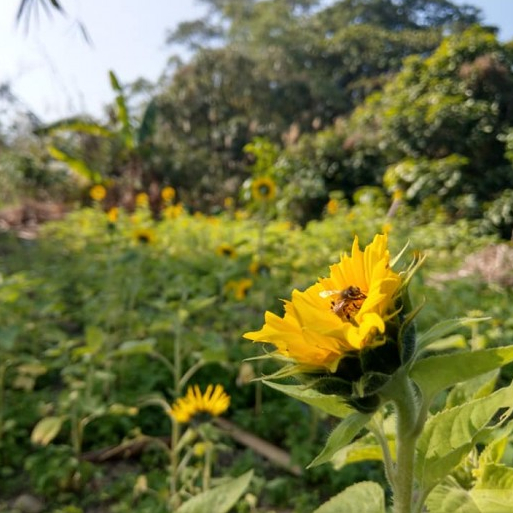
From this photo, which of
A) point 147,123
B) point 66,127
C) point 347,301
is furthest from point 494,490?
point 147,123

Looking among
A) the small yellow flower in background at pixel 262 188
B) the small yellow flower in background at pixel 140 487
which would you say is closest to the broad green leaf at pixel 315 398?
the small yellow flower in background at pixel 140 487

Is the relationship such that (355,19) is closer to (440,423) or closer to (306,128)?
(306,128)

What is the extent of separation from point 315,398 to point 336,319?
9cm

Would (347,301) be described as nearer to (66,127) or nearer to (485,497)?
(485,497)

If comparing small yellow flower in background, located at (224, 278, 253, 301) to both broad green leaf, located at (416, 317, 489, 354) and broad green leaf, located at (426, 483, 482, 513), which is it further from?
broad green leaf, located at (416, 317, 489, 354)

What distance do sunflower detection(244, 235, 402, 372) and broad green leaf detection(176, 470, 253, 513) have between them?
54cm

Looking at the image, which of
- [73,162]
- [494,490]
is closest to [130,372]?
[494,490]

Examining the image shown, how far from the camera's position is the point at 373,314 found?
38 centimetres

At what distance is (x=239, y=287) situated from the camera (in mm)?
2576

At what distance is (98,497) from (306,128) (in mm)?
12833

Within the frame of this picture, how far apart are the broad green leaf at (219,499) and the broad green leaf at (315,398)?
0.45 metres

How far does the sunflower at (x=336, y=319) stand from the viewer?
15.1 inches

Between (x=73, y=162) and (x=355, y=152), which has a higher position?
(x=355, y=152)

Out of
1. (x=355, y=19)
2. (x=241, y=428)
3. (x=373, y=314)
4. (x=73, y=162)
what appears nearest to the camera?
(x=373, y=314)
